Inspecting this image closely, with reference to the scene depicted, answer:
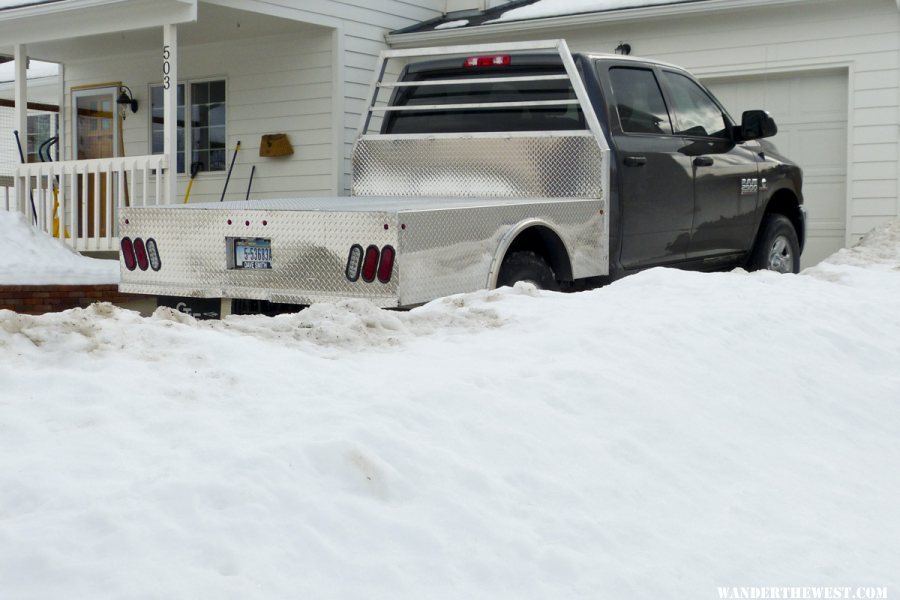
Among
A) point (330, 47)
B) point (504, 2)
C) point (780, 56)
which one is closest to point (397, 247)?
point (780, 56)

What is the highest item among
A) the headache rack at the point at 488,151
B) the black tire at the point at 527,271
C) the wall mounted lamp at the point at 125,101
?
the wall mounted lamp at the point at 125,101

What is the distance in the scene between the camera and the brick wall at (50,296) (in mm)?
10391

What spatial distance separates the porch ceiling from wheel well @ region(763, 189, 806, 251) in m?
6.52

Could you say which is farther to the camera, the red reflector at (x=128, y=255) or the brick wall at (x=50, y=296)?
the brick wall at (x=50, y=296)

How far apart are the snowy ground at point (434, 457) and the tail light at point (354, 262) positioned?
0.51 meters

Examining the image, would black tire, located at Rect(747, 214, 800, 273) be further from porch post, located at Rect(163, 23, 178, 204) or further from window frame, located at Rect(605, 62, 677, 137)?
porch post, located at Rect(163, 23, 178, 204)

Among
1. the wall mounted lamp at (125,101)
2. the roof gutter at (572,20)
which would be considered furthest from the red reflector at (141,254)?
the wall mounted lamp at (125,101)

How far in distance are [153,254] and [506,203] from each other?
2.12m

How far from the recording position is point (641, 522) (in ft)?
13.1

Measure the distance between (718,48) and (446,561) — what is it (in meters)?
11.6

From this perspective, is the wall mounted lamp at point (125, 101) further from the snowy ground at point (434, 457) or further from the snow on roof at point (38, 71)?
the snowy ground at point (434, 457)

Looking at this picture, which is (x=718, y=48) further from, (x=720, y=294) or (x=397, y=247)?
(x=397, y=247)

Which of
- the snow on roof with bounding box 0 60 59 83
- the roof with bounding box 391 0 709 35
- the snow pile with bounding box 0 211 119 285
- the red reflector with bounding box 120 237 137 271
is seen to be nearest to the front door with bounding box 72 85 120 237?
the snow on roof with bounding box 0 60 59 83

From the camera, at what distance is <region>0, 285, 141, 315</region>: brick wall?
10391 millimetres
